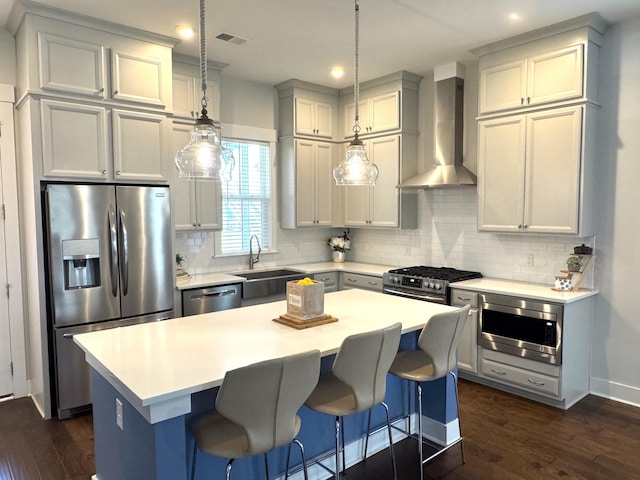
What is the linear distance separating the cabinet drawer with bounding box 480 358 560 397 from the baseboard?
23.4 inches

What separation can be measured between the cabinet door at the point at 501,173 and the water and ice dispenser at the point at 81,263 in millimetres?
3318

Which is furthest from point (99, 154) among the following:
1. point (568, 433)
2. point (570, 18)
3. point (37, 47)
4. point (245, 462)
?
point (568, 433)

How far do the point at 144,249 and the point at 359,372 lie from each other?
7.68 feet

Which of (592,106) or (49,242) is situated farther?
(592,106)

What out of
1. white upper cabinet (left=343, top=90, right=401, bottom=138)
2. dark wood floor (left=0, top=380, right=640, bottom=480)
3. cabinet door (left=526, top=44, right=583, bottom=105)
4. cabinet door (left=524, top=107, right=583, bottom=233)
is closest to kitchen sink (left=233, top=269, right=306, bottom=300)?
dark wood floor (left=0, top=380, right=640, bottom=480)

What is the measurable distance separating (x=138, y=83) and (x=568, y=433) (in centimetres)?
419

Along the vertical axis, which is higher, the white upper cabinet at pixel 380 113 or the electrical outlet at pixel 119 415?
the white upper cabinet at pixel 380 113

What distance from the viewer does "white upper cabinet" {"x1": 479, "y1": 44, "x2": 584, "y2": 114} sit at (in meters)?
3.62

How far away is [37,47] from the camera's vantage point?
3297 millimetres

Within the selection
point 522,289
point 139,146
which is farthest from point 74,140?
point 522,289

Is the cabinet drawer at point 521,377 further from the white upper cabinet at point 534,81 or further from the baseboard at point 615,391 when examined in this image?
the white upper cabinet at point 534,81

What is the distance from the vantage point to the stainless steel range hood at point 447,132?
4625 millimetres

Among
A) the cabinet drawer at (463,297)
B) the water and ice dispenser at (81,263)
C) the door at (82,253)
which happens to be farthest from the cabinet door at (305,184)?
the water and ice dispenser at (81,263)

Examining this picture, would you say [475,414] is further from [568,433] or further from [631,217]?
[631,217]
